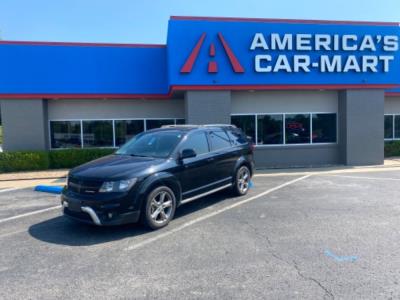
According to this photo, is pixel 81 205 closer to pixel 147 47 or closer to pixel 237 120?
pixel 237 120

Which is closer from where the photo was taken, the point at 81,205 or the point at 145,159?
the point at 81,205

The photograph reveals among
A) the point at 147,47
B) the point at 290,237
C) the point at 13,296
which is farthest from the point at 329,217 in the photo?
the point at 147,47

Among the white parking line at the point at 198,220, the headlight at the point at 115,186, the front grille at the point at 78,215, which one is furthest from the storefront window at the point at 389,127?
the front grille at the point at 78,215

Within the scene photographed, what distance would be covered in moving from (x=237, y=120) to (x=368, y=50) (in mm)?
6150

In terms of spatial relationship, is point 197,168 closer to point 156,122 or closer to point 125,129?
point 156,122

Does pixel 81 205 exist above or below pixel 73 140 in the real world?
below

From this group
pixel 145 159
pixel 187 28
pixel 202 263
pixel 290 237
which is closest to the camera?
pixel 202 263

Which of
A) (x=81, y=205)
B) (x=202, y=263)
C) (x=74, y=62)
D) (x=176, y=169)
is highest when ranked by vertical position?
(x=74, y=62)

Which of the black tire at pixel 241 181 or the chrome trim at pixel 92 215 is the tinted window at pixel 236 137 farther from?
the chrome trim at pixel 92 215

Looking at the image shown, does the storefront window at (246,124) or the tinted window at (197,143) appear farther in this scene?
the storefront window at (246,124)

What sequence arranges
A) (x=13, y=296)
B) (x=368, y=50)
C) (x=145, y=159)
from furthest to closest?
(x=368, y=50), (x=145, y=159), (x=13, y=296)

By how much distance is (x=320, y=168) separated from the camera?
12.1m

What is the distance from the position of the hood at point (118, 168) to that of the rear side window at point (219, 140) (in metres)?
1.72

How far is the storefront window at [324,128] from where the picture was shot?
43.8 ft
